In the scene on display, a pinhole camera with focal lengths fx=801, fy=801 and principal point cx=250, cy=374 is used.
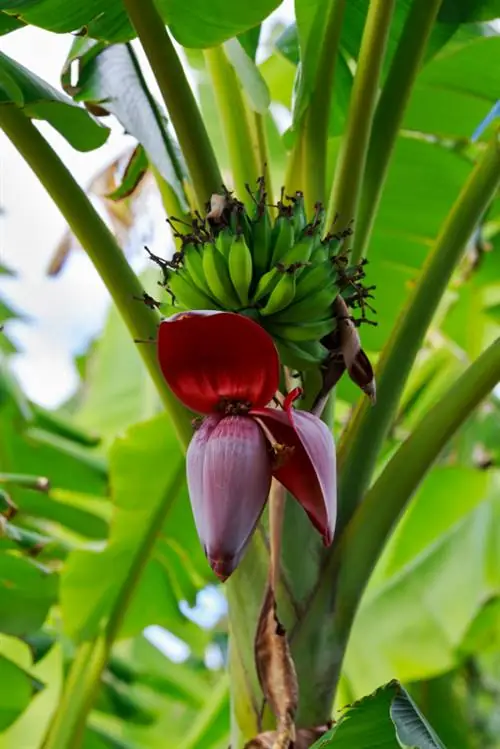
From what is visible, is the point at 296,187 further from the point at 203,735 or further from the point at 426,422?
the point at 203,735

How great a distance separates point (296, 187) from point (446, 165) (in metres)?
0.39

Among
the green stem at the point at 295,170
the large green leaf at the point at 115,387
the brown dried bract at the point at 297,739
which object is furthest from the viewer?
the large green leaf at the point at 115,387

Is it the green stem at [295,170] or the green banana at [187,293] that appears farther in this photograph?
the green stem at [295,170]

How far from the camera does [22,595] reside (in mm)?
885

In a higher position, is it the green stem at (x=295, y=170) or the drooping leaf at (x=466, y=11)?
the drooping leaf at (x=466, y=11)

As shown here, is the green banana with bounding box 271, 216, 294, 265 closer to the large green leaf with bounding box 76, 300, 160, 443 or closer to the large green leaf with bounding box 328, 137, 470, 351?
the large green leaf with bounding box 328, 137, 470, 351

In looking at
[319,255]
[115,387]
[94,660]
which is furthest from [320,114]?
[115,387]

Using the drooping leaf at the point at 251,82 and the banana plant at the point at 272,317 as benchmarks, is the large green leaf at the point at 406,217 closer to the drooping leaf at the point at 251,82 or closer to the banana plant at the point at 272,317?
the banana plant at the point at 272,317

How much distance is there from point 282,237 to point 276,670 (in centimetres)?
28

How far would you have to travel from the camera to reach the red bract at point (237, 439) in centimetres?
41

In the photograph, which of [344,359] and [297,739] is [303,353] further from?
[297,739]

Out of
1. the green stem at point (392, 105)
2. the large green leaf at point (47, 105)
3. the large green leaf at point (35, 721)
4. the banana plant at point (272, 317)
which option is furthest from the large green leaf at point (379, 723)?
the large green leaf at point (35, 721)

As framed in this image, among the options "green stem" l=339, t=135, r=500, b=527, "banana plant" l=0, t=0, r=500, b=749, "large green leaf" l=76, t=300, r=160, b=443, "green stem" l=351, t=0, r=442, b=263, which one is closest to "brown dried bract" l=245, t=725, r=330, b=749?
Result: "banana plant" l=0, t=0, r=500, b=749

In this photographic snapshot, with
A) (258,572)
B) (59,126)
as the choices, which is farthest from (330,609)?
(59,126)
